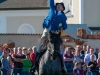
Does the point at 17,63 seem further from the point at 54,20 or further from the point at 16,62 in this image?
the point at 54,20

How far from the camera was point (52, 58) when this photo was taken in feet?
46.5

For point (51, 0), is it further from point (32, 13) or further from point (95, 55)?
point (32, 13)

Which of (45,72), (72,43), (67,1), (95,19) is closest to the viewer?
(45,72)

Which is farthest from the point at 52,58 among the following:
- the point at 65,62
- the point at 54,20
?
the point at 65,62

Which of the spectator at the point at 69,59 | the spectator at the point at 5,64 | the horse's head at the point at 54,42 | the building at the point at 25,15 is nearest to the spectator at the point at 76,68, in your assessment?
the spectator at the point at 69,59

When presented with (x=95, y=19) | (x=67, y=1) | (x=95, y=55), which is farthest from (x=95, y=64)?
(x=67, y=1)

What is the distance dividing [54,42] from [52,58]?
477 millimetres

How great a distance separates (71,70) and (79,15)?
18776mm

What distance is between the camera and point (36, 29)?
42.7 metres

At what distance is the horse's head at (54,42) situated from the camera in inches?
552

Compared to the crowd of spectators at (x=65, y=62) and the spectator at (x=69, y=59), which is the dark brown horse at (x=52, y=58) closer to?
the crowd of spectators at (x=65, y=62)

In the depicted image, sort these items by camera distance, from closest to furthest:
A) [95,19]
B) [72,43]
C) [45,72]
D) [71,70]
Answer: [45,72], [71,70], [72,43], [95,19]

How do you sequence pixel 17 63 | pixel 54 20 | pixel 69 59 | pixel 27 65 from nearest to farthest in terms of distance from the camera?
1. pixel 54 20
2. pixel 69 59
3. pixel 27 65
4. pixel 17 63

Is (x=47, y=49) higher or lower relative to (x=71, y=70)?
higher
